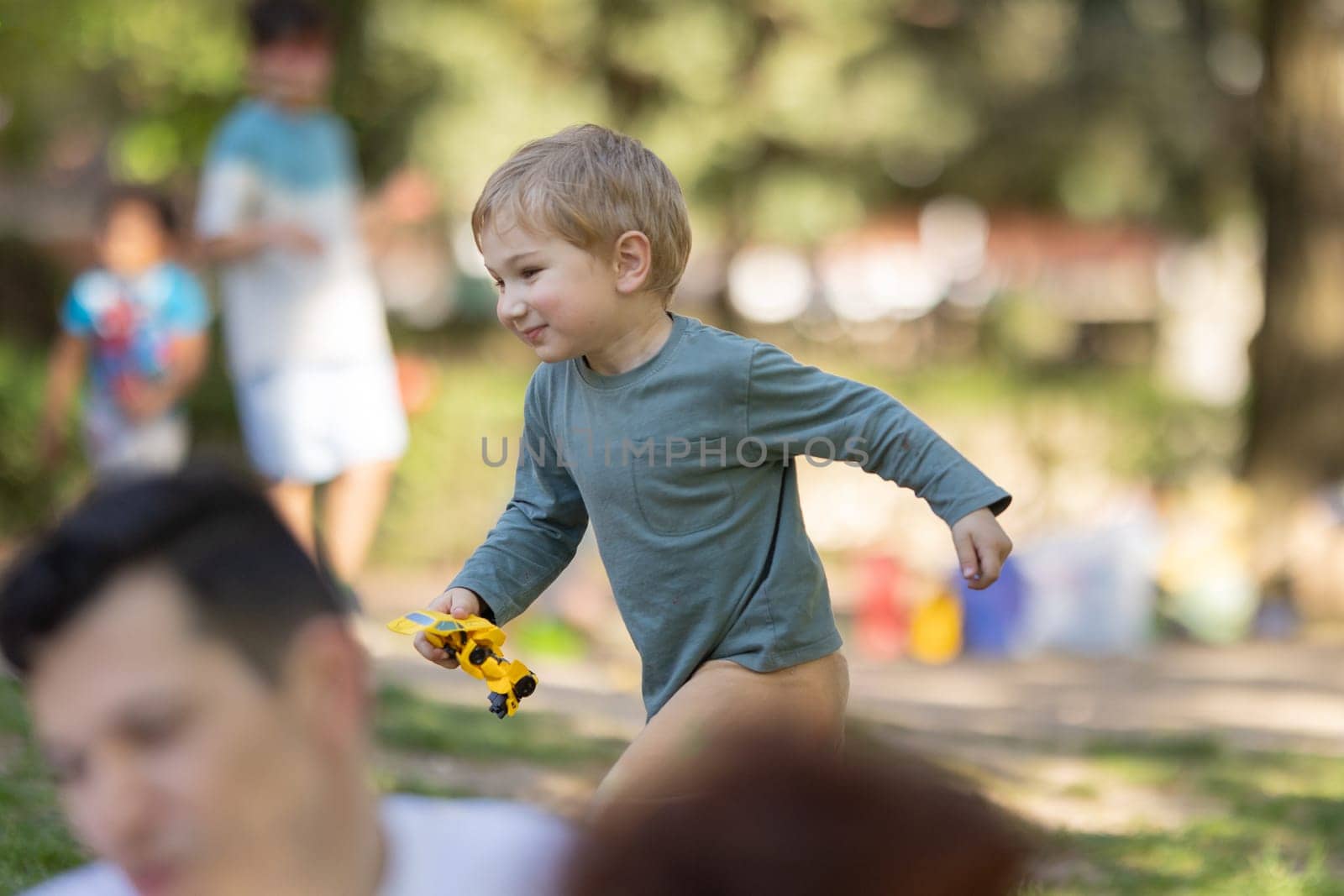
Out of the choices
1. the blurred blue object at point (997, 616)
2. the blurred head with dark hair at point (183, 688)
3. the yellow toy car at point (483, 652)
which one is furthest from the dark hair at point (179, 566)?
the blurred blue object at point (997, 616)

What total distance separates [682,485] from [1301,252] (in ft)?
26.7

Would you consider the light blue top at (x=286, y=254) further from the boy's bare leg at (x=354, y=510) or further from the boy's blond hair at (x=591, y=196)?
the boy's blond hair at (x=591, y=196)

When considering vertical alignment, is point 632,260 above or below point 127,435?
above

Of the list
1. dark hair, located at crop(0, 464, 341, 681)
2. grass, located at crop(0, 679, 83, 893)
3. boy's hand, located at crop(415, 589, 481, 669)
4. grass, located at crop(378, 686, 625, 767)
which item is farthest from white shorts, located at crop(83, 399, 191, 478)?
dark hair, located at crop(0, 464, 341, 681)

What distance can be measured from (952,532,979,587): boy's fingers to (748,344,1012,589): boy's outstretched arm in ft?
0.17

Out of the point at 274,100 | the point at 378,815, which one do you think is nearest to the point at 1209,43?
the point at 274,100

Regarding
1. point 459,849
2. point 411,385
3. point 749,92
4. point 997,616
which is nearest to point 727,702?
point 459,849

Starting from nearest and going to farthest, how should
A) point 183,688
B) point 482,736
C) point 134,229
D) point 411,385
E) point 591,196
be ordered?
point 183,688
point 591,196
point 482,736
point 134,229
point 411,385

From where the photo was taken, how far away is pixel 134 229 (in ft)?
22.7

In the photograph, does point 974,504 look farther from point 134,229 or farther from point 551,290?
point 134,229

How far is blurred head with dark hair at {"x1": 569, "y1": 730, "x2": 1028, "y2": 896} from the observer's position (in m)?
1.07

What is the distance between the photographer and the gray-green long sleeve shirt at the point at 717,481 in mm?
2613

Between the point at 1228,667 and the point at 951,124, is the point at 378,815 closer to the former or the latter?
the point at 1228,667

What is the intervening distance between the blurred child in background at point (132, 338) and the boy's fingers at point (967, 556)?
484 cm
